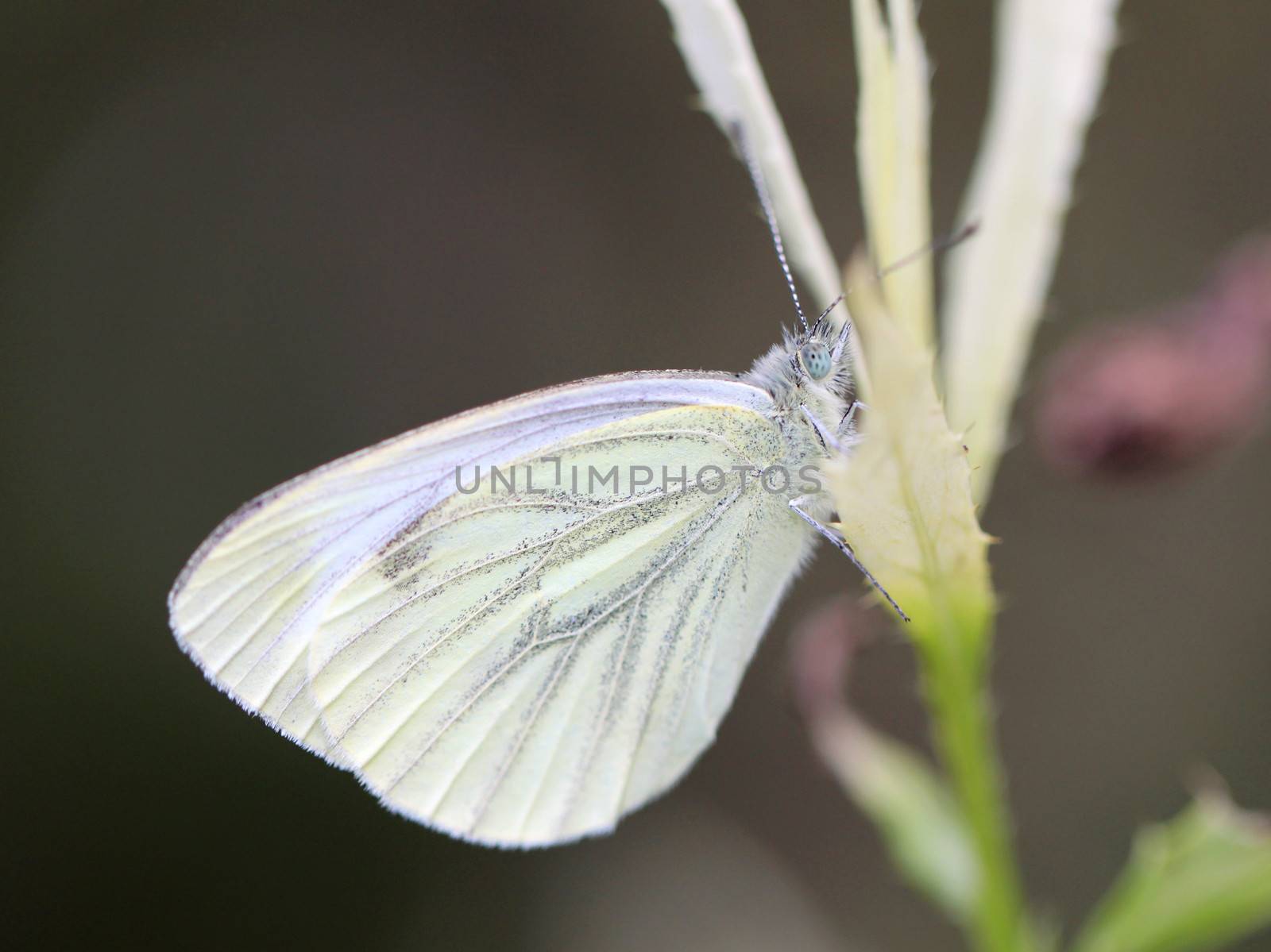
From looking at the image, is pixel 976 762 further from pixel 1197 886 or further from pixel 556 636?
pixel 556 636

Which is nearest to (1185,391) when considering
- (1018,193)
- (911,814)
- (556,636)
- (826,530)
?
(1018,193)

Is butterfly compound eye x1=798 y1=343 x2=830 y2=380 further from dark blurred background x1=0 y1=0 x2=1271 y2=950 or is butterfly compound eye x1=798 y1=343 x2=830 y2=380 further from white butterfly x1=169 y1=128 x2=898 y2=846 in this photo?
dark blurred background x1=0 y1=0 x2=1271 y2=950

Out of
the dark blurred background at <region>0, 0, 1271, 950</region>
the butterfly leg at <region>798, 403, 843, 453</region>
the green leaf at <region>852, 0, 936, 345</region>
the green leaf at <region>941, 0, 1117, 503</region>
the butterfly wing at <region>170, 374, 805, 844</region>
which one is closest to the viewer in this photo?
the green leaf at <region>852, 0, 936, 345</region>

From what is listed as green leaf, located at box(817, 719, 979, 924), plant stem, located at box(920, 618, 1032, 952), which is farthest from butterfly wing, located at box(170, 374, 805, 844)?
plant stem, located at box(920, 618, 1032, 952)

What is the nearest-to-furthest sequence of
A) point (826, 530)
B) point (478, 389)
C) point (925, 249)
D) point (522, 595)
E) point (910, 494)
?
1. point (910, 494)
2. point (925, 249)
3. point (826, 530)
4. point (522, 595)
5. point (478, 389)

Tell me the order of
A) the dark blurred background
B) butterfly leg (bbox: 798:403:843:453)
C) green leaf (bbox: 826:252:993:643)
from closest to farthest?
green leaf (bbox: 826:252:993:643) < butterfly leg (bbox: 798:403:843:453) < the dark blurred background
